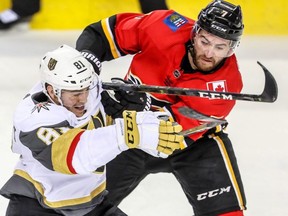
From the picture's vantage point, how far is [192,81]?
3.01m

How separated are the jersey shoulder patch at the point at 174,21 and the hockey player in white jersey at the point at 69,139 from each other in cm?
55

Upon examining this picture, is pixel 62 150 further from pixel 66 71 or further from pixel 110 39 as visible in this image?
pixel 110 39

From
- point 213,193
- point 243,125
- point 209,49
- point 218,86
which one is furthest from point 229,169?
point 243,125

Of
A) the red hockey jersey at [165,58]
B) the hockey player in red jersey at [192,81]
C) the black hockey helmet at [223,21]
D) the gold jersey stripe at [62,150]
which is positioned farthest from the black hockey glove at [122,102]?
the gold jersey stripe at [62,150]

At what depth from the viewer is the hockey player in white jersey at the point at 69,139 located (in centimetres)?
231

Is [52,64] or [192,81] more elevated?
[52,64]

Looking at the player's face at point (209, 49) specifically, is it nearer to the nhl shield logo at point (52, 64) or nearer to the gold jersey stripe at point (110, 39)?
the gold jersey stripe at point (110, 39)

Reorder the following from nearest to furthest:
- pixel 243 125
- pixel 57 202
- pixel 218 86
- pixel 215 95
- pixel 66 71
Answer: pixel 66 71, pixel 57 202, pixel 215 95, pixel 218 86, pixel 243 125

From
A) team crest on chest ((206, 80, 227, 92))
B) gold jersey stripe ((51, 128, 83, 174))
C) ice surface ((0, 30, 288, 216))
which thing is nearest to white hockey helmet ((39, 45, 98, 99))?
gold jersey stripe ((51, 128, 83, 174))

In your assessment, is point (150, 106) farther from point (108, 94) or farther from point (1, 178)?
point (1, 178)

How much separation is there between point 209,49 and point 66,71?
2.29 ft

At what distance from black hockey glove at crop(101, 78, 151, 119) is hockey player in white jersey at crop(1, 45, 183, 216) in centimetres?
14

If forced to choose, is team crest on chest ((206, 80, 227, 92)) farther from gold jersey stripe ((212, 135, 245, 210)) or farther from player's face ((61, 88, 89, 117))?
player's face ((61, 88, 89, 117))

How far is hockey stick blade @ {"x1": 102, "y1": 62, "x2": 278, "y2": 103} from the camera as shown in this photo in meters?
2.79
